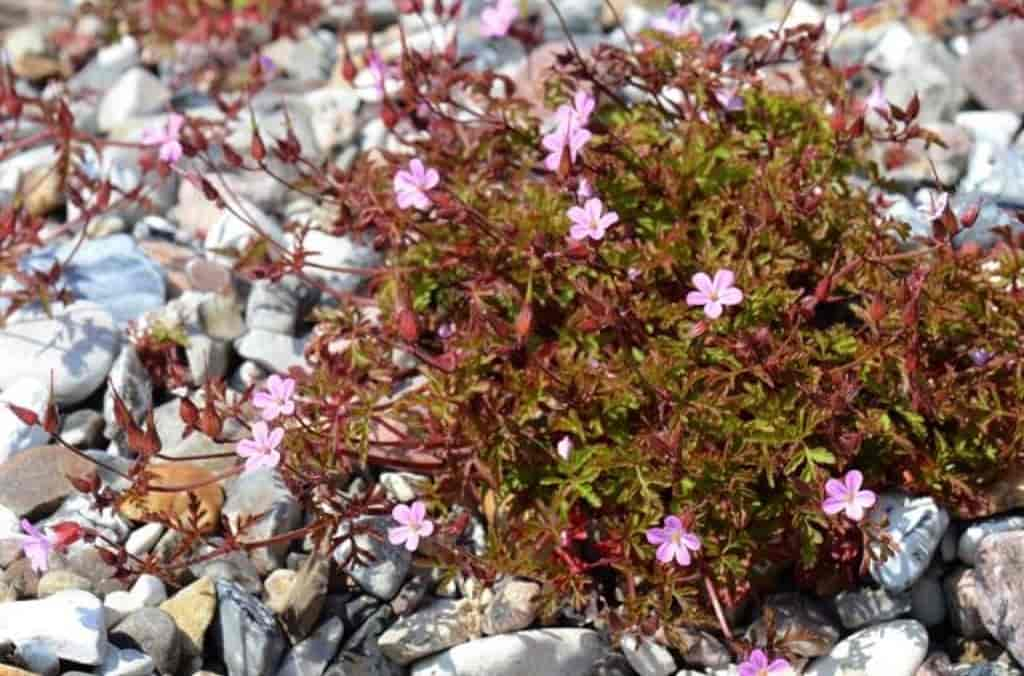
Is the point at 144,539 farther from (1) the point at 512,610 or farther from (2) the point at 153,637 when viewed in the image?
(1) the point at 512,610

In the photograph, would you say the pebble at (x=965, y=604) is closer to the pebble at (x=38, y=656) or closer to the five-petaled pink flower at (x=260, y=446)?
the five-petaled pink flower at (x=260, y=446)

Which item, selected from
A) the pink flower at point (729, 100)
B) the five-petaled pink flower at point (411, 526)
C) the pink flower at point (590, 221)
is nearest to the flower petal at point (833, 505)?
the pink flower at point (590, 221)

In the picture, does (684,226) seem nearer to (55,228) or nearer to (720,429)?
(720,429)

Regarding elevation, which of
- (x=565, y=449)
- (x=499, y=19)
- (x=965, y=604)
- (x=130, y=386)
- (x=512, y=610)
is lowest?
(x=965, y=604)

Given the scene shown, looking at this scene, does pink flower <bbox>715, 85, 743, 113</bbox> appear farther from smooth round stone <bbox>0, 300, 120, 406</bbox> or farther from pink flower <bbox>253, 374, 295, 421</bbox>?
smooth round stone <bbox>0, 300, 120, 406</bbox>

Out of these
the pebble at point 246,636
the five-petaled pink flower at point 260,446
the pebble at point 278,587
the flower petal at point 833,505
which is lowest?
the pebble at point 278,587

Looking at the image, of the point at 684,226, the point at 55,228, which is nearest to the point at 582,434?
the point at 684,226

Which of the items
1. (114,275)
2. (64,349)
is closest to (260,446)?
(64,349)
